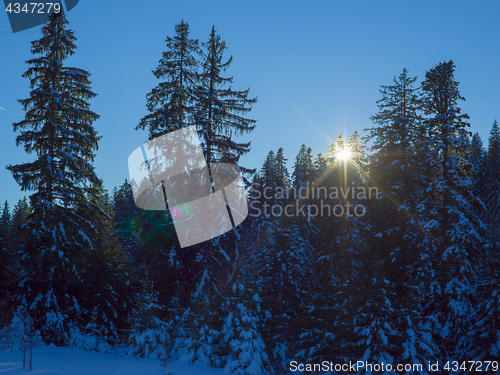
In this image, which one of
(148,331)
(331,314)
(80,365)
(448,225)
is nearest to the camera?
(80,365)

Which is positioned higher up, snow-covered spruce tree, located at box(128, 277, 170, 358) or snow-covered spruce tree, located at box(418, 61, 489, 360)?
snow-covered spruce tree, located at box(418, 61, 489, 360)

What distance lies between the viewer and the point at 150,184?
1842 cm

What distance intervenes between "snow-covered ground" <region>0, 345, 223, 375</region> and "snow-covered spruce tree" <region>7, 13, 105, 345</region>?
1.80m

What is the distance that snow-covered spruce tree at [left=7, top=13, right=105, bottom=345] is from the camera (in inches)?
630

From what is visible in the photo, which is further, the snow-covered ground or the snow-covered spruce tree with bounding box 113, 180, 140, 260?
the snow-covered spruce tree with bounding box 113, 180, 140, 260

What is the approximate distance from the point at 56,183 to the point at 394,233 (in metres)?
18.8

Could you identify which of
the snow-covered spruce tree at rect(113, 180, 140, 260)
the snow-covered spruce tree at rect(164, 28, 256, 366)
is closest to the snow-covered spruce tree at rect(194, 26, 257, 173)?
the snow-covered spruce tree at rect(164, 28, 256, 366)

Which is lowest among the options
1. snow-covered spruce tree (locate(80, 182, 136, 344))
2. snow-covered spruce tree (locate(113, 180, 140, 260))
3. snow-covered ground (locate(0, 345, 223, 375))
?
snow-covered ground (locate(0, 345, 223, 375))

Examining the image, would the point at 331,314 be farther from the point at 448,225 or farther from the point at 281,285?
the point at 448,225

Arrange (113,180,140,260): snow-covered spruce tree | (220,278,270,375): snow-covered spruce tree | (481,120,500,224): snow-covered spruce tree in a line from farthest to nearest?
1. (113,180,140,260): snow-covered spruce tree
2. (481,120,500,224): snow-covered spruce tree
3. (220,278,270,375): snow-covered spruce tree

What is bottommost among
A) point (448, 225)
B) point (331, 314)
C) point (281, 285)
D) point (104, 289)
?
point (331, 314)

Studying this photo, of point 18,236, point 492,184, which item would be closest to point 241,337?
point 492,184

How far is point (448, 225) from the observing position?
62.1ft

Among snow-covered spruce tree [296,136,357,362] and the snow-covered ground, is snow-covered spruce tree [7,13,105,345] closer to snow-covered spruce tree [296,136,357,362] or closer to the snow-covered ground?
the snow-covered ground
